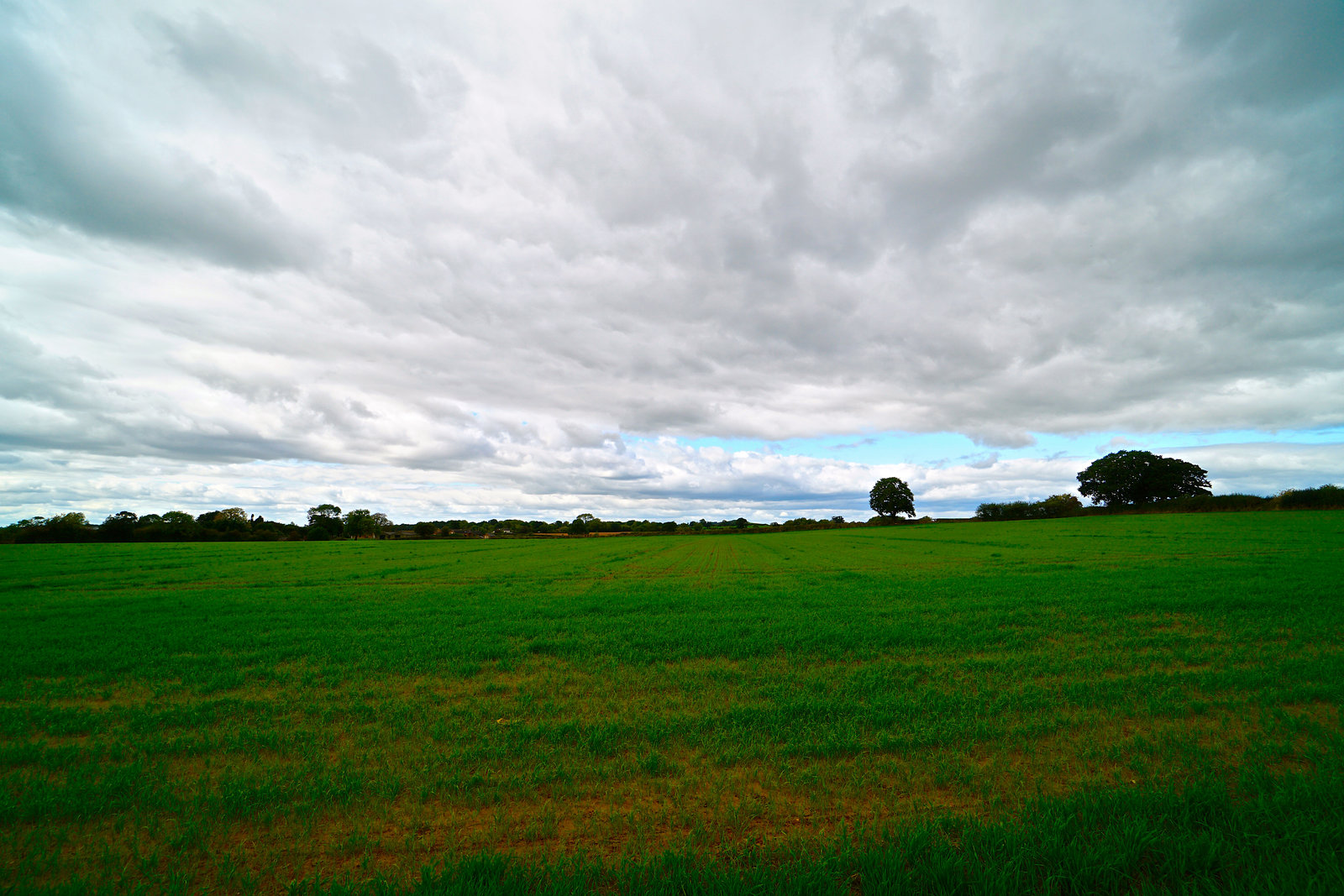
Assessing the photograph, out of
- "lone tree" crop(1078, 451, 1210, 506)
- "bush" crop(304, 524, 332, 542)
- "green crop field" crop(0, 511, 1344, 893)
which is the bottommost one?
"green crop field" crop(0, 511, 1344, 893)

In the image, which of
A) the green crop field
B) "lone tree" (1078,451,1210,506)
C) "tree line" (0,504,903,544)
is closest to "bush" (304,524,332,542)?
"tree line" (0,504,903,544)

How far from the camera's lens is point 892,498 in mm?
131250

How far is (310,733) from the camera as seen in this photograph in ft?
23.3

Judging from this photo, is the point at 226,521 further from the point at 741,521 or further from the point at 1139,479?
the point at 1139,479

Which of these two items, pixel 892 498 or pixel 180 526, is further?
pixel 892 498

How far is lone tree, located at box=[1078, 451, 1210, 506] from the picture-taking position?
10106cm

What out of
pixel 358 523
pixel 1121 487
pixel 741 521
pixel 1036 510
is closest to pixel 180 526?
pixel 358 523

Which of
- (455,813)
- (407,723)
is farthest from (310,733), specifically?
(455,813)

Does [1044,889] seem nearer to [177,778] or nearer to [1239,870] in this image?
[1239,870]

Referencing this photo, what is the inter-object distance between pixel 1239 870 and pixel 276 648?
15.4m

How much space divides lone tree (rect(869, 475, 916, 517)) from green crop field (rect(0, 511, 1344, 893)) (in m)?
122

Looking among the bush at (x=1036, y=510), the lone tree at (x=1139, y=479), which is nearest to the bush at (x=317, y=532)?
the bush at (x=1036, y=510)

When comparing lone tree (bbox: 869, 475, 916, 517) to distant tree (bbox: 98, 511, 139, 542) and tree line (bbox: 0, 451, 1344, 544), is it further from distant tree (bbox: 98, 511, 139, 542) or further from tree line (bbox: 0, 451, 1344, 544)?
distant tree (bbox: 98, 511, 139, 542)

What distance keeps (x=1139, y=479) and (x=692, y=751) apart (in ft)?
436
